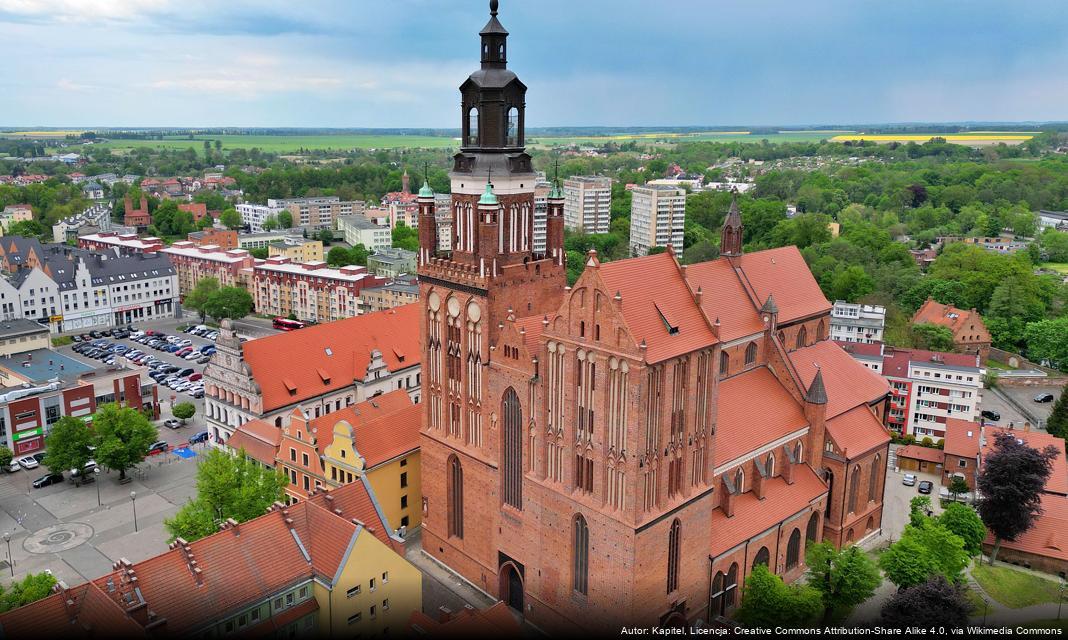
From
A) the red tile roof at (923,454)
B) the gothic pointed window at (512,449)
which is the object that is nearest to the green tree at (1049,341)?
the red tile roof at (923,454)

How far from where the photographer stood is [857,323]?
309 feet

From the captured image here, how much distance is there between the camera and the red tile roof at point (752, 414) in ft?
156

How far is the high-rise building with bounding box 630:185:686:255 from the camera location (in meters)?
184

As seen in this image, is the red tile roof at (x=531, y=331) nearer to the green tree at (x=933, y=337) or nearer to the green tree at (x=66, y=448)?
the green tree at (x=66, y=448)

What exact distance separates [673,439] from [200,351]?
8338 cm

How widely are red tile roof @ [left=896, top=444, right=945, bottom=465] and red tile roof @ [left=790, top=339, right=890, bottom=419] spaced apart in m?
10.2

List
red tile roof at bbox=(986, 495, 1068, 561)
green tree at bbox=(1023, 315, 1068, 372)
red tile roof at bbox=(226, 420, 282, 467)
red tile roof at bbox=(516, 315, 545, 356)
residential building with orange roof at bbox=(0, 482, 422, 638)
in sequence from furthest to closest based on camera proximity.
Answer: green tree at bbox=(1023, 315, 1068, 372), red tile roof at bbox=(226, 420, 282, 467), red tile roof at bbox=(986, 495, 1068, 561), red tile roof at bbox=(516, 315, 545, 356), residential building with orange roof at bbox=(0, 482, 422, 638)

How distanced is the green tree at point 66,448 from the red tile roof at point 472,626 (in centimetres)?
3971

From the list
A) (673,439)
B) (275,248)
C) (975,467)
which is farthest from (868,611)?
(275,248)

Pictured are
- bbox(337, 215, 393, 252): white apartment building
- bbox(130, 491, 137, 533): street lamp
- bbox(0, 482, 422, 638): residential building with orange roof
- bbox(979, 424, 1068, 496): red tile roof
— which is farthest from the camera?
bbox(337, 215, 393, 252): white apartment building

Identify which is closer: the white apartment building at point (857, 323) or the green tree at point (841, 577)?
the green tree at point (841, 577)

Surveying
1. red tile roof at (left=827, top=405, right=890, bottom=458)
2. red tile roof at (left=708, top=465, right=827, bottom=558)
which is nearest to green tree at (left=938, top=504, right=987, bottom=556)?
red tile roof at (left=827, top=405, right=890, bottom=458)

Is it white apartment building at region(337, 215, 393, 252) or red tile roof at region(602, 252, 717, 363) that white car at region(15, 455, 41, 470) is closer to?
red tile roof at region(602, 252, 717, 363)

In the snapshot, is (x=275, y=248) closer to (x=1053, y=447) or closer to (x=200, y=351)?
(x=200, y=351)
